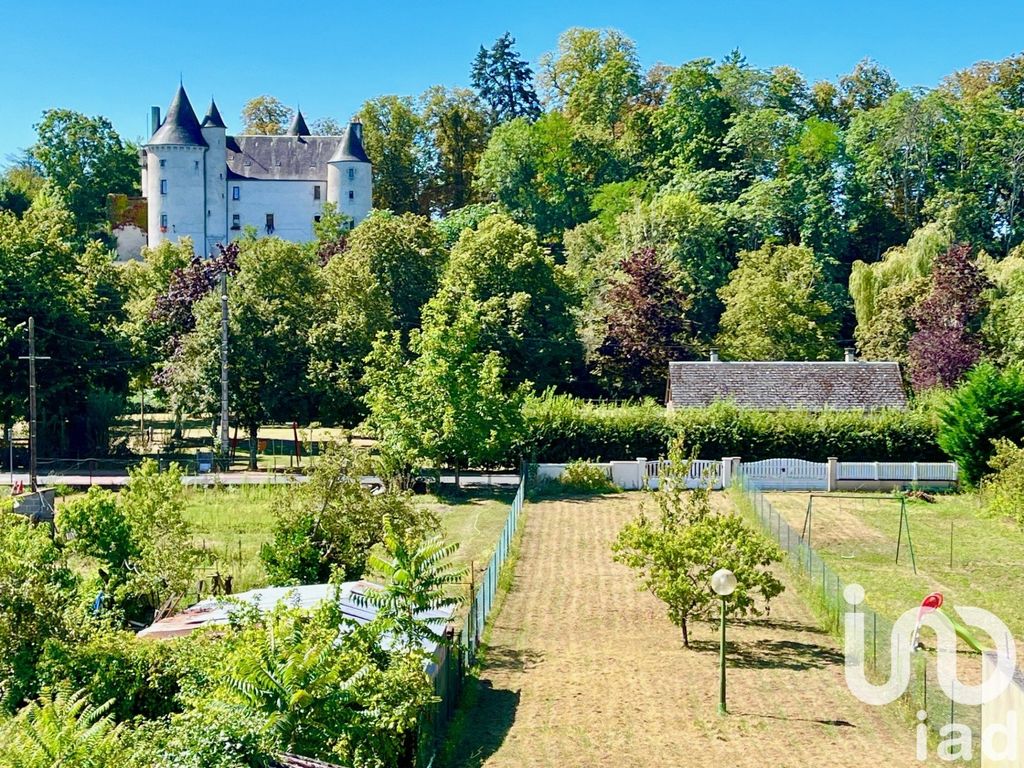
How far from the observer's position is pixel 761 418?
48156mm

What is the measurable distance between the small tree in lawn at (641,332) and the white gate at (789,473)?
48.0 feet

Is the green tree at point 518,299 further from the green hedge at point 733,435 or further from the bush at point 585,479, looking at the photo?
the bush at point 585,479

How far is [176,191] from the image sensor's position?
309 feet

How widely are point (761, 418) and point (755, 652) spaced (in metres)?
25.0

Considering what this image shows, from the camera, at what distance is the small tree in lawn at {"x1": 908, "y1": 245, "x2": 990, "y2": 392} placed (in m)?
56.5

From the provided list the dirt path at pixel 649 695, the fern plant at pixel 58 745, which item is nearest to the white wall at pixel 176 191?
the dirt path at pixel 649 695

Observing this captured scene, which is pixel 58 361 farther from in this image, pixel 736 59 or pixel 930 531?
pixel 736 59

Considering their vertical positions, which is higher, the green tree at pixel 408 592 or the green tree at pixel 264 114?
the green tree at pixel 264 114

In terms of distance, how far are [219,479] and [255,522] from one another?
8739mm

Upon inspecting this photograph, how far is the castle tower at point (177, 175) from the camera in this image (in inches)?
3679

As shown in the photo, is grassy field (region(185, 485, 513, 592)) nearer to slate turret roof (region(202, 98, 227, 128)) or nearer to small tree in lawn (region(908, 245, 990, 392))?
small tree in lawn (region(908, 245, 990, 392))

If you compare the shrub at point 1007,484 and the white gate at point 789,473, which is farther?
the white gate at point 789,473

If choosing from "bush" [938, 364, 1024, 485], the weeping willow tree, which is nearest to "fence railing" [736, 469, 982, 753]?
"bush" [938, 364, 1024, 485]

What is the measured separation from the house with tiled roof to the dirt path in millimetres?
23483
